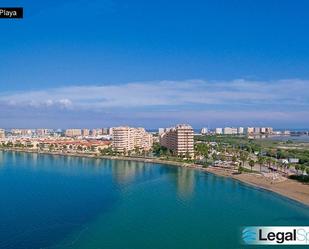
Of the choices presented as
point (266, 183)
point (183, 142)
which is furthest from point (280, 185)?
point (183, 142)

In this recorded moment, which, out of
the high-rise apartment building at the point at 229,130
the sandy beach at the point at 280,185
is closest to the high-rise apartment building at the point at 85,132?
the high-rise apartment building at the point at 229,130

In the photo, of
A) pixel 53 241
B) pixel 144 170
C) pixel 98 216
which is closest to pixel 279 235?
pixel 53 241

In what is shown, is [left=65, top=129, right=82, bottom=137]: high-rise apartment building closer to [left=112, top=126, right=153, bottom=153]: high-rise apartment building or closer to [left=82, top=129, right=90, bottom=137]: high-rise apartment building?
[left=82, top=129, right=90, bottom=137]: high-rise apartment building

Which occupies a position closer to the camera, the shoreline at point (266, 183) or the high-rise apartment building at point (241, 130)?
the shoreline at point (266, 183)

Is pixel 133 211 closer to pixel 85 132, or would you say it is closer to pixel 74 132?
pixel 85 132

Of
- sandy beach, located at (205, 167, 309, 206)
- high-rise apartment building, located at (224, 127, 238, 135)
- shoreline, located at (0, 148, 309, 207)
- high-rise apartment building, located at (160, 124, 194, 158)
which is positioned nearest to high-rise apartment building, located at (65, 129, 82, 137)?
high-rise apartment building, located at (224, 127, 238, 135)

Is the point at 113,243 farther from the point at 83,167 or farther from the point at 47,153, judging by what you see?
the point at 47,153

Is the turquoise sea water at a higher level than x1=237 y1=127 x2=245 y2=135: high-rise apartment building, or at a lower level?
lower

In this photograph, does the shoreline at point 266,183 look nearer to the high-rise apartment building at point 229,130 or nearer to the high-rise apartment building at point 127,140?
the high-rise apartment building at point 127,140
